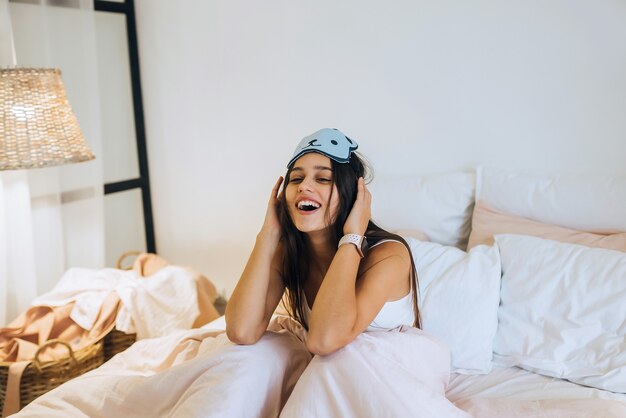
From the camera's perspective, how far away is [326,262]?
168 centimetres

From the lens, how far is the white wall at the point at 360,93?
5.98 feet

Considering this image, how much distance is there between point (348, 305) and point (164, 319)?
3.31 ft

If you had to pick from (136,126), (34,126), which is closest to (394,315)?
(34,126)

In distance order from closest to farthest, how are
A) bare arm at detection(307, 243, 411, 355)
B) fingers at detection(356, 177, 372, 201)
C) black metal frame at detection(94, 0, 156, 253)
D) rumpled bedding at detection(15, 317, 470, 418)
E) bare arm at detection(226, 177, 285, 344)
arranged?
rumpled bedding at detection(15, 317, 470, 418) → bare arm at detection(307, 243, 411, 355) → bare arm at detection(226, 177, 285, 344) → fingers at detection(356, 177, 372, 201) → black metal frame at detection(94, 0, 156, 253)

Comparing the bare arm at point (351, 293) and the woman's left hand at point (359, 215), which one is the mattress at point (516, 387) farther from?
the woman's left hand at point (359, 215)

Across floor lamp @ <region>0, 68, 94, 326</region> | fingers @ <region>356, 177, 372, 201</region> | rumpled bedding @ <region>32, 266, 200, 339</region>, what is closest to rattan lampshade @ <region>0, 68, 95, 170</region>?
floor lamp @ <region>0, 68, 94, 326</region>

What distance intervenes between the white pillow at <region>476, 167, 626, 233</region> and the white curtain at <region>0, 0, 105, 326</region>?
146 cm

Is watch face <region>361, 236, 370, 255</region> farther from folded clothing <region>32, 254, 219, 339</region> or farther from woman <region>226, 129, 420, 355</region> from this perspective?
folded clothing <region>32, 254, 219, 339</region>

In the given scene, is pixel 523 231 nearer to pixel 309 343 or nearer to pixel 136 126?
pixel 309 343

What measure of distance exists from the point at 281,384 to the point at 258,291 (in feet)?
0.86

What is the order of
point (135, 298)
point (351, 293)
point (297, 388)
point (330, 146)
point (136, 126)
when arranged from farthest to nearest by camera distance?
point (136, 126) → point (135, 298) → point (330, 146) → point (351, 293) → point (297, 388)

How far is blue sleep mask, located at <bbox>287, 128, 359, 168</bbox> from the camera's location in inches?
59.5

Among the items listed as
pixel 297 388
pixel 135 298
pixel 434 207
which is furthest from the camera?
pixel 135 298

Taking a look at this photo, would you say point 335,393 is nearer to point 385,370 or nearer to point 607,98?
point 385,370
